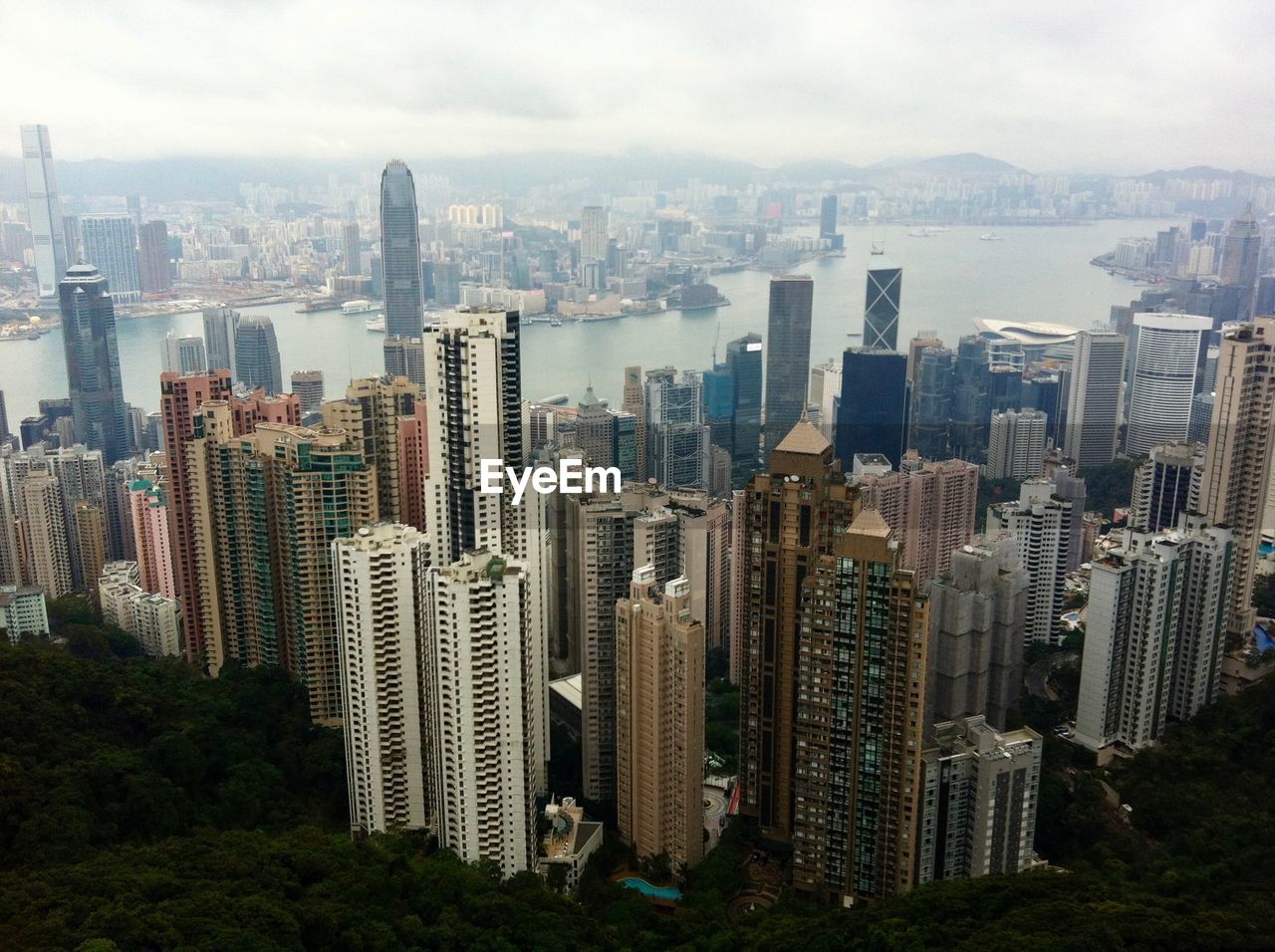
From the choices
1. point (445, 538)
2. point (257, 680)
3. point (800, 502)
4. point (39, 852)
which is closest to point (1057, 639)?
point (800, 502)

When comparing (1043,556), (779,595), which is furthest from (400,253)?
(779,595)

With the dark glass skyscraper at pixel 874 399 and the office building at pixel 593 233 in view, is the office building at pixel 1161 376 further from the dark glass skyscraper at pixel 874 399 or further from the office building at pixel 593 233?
the office building at pixel 593 233

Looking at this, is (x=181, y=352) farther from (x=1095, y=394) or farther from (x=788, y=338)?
(x=1095, y=394)

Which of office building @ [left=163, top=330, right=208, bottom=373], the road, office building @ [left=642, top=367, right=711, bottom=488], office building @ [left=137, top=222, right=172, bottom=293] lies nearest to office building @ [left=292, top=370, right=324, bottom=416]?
office building @ [left=163, top=330, right=208, bottom=373]

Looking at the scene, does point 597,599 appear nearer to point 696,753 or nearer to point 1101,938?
point 696,753

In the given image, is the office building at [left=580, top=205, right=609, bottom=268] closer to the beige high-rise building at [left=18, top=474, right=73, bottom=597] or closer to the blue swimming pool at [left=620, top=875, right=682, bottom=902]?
the beige high-rise building at [left=18, top=474, right=73, bottom=597]

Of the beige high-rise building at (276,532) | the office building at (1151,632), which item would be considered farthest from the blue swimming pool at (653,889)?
the office building at (1151,632)
